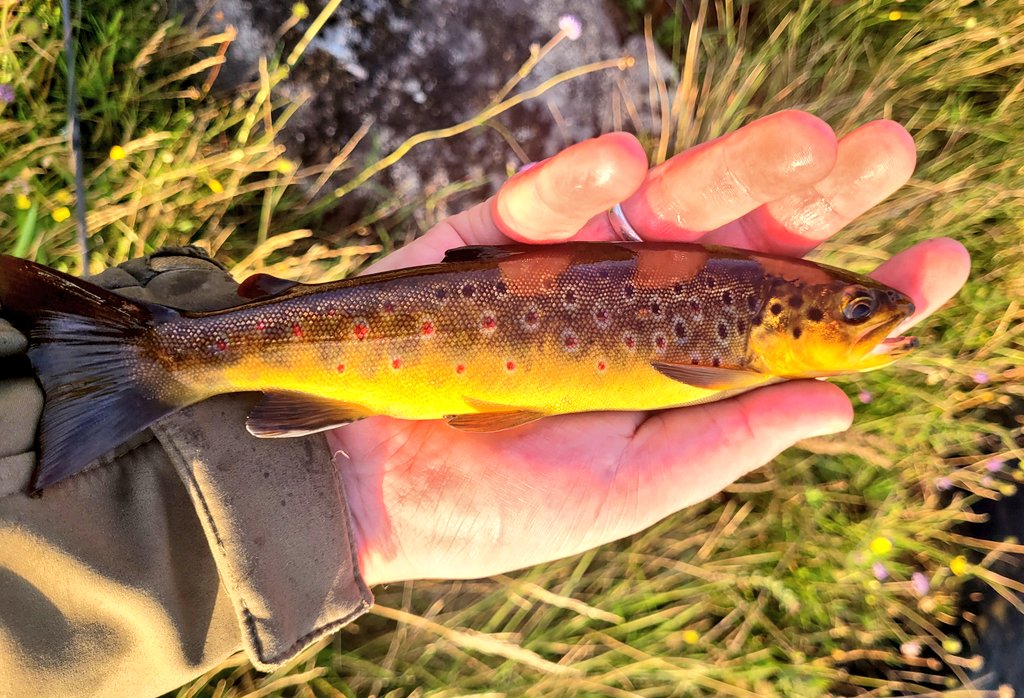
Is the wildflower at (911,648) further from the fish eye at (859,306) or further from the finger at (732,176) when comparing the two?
the finger at (732,176)

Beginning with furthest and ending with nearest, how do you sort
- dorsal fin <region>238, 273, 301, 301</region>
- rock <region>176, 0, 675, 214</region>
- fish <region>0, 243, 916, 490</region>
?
rock <region>176, 0, 675, 214</region> < dorsal fin <region>238, 273, 301, 301</region> < fish <region>0, 243, 916, 490</region>

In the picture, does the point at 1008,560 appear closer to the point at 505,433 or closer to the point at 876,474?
the point at 876,474

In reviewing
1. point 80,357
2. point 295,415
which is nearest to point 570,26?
point 295,415

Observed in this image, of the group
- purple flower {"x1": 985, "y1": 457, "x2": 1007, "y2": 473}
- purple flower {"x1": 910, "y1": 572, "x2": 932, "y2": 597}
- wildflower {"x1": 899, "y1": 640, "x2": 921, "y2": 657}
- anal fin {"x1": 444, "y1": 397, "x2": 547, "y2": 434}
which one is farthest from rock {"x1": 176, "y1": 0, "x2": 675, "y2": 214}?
wildflower {"x1": 899, "y1": 640, "x2": 921, "y2": 657}

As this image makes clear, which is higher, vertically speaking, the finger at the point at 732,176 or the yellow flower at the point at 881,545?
the finger at the point at 732,176

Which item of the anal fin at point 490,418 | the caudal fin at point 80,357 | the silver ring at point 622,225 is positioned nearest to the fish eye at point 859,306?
the silver ring at point 622,225

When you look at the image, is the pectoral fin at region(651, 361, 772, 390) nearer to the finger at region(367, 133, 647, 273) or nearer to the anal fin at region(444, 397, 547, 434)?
the anal fin at region(444, 397, 547, 434)

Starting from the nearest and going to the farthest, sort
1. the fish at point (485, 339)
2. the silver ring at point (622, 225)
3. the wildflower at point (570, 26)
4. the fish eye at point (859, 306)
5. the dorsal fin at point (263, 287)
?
the fish at point (485, 339), the dorsal fin at point (263, 287), the fish eye at point (859, 306), the silver ring at point (622, 225), the wildflower at point (570, 26)

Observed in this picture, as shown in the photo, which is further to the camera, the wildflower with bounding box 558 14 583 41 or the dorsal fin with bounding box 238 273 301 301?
the wildflower with bounding box 558 14 583 41

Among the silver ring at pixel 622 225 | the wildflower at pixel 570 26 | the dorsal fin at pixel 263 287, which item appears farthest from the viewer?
the wildflower at pixel 570 26
